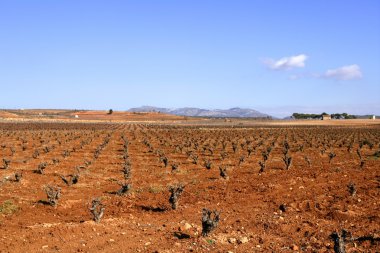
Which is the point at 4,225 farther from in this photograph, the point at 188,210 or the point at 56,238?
the point at 188,210

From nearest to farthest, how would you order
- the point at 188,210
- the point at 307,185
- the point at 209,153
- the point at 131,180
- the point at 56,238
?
the point at 56,238 → the point at 188,210 → the point at 307,185 → the point at 131,180 → the point at 209,153

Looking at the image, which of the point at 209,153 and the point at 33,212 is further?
the point at 209,153

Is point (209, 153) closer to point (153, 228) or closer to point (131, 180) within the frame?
point (131, 180)

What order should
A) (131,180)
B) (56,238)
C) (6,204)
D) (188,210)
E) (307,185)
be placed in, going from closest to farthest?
(56,238), (188,210), (6,204), (307,185), (131,180)

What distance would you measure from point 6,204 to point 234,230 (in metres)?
8.18

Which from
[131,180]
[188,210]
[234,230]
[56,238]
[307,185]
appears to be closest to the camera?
[56,238]

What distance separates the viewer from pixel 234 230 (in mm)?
10555

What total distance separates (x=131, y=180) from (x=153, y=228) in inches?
331

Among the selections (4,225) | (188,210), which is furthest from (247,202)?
(4,225)

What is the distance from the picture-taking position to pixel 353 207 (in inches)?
504

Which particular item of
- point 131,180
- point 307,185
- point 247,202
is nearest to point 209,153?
point 131,180

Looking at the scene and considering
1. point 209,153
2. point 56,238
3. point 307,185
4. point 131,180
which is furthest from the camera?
point 209,153

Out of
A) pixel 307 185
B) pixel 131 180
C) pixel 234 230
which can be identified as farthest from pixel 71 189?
pixel 307 185

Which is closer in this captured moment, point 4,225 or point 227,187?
point 4,225
